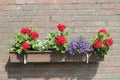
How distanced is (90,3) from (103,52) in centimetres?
65

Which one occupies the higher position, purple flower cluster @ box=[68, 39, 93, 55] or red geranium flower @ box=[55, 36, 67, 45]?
red geranium flower @ box=[55, 36, 67, 45]

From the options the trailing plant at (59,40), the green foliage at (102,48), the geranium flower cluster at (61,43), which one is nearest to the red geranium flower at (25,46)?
the geranium flower cluster at (61,43)

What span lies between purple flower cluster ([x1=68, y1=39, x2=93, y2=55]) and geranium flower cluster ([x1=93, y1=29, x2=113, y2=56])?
100mm

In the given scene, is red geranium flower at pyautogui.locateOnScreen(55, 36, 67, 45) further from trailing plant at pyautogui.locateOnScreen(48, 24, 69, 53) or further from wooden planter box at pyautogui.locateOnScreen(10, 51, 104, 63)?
wooden planter box at pyautogui.locateOnScreen(10, 51, 104, 63)

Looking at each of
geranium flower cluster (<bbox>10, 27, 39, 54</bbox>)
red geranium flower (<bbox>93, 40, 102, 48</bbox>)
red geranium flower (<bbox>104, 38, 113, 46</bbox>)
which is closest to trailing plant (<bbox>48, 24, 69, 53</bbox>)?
geranium flower cluster (<bbox>10, 27, 39, 54</bbox>)

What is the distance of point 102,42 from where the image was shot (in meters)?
3.96

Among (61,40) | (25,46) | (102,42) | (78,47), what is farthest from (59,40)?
(102,42)

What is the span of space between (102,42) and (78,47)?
11.5 inches

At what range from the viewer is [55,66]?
4199 mm

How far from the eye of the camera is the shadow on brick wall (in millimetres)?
4199

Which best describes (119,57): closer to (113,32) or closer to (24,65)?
(113,32)

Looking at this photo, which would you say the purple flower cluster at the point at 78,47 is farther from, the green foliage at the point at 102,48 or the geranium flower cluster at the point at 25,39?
the geranium flower cluster at the point at 25,39

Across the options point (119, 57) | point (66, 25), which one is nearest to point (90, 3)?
point (66, 25)

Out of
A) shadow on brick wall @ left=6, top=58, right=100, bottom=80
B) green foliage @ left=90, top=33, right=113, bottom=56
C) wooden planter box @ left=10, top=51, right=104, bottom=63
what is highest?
green foliage @ left=90, top=33, right=113, bottom=56
